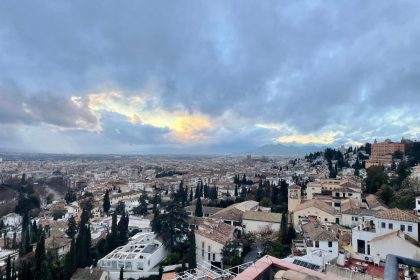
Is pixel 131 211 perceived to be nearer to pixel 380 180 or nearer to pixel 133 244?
pixel 133 244

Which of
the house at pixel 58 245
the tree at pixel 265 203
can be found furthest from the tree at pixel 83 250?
the tree at pixel 265 203

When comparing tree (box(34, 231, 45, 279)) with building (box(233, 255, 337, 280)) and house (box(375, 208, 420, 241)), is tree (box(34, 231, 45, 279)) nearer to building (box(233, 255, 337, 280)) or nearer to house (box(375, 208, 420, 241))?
building (box(233, 255, 337, 280))

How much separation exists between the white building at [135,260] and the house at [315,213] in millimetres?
11925

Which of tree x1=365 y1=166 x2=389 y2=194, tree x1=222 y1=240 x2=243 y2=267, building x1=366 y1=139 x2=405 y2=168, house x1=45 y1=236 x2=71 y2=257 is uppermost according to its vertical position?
building x1=366 y1=139 x2=405 y2=168

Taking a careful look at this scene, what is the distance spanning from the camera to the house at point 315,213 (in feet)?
91.9

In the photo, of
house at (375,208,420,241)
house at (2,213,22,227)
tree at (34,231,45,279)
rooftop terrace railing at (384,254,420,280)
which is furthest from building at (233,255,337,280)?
house at (2,213,22,227)

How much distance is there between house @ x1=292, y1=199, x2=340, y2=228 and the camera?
91.9 feet

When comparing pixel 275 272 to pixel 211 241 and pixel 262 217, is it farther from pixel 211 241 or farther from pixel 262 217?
pixel 262 217

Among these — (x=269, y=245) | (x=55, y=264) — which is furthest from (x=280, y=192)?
(x=55, y=264)

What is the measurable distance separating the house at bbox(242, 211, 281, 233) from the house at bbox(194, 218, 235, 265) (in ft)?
10.6

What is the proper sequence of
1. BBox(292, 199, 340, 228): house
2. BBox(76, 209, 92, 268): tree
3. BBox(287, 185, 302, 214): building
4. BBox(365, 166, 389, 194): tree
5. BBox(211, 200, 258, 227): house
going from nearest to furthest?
BBox(76, 209, 92, 268): tree
BBox(292, 199, 340, 228): house
BBox(211, 200, 258, 227): house
BBox(287, 185, 302, 214): building
BBox(365, 166, 389, 194): tree

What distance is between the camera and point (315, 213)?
93.0 feet

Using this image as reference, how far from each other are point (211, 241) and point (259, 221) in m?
7.11

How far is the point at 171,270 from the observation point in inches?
856
